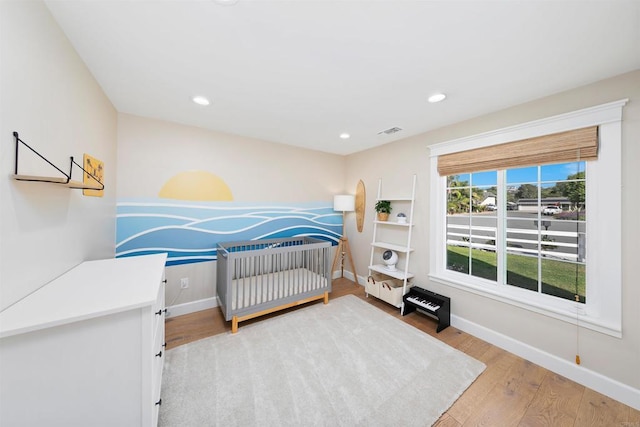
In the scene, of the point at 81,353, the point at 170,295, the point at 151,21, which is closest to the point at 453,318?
the point at 81,353

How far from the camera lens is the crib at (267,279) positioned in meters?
2.35

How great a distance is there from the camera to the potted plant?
329 centimetres

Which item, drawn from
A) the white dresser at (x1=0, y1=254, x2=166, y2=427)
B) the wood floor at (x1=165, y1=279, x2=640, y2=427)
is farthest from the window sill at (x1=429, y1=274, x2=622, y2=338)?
the white dresser at (x1=0, y1=254, x2=166, y2=427)

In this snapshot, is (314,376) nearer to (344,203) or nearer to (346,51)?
(346,51)

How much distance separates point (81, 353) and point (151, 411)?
429 mm

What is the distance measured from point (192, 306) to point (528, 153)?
13.1 ft

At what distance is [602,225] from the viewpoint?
1.66m

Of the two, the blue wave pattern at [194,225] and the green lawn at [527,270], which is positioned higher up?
the blue wave pattern at [194,225]

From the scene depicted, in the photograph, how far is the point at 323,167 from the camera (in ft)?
12.9

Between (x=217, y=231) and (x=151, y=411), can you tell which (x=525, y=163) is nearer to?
(x=151, y=411)

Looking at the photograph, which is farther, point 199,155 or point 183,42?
point 199,155

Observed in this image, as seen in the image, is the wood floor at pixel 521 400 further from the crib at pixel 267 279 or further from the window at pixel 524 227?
the window at pixel 524 227

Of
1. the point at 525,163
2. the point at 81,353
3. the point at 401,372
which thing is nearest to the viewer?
the point at 81,353

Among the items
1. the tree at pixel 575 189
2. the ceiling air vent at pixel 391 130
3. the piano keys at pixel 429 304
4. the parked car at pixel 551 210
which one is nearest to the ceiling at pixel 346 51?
the ceiling air vent at pixel 391 130
